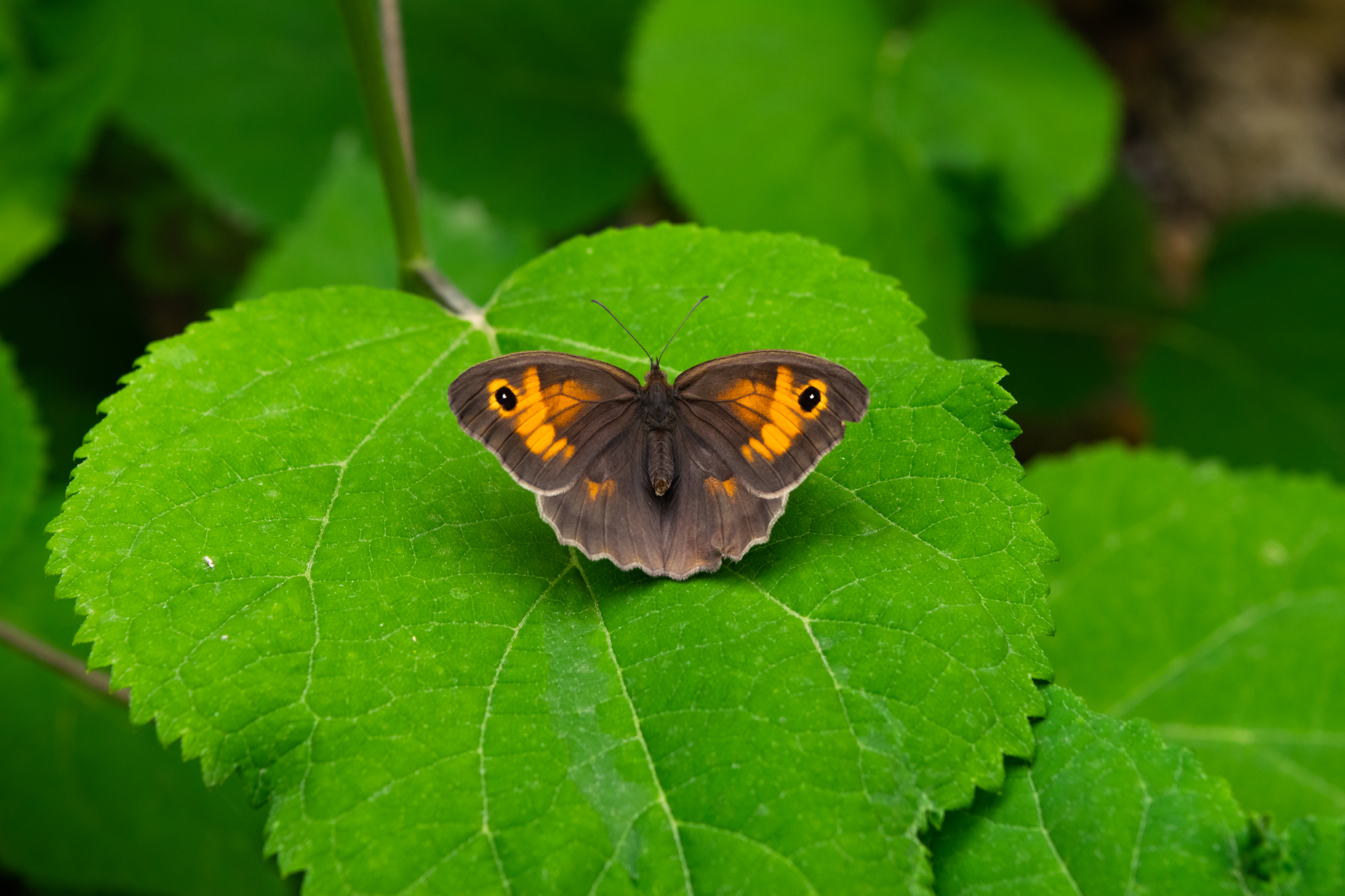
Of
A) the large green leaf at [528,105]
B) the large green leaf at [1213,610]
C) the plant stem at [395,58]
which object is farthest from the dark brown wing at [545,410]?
the large green leaf at [528,105]

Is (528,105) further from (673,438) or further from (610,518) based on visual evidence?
(610,518)

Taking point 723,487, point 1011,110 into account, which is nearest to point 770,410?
point 723,487

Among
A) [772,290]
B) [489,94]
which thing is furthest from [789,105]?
[489,94]

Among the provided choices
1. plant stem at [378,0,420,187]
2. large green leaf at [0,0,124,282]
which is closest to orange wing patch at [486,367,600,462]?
plant stem at [378,0,420,187]

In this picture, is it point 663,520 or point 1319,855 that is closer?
point 1319,855

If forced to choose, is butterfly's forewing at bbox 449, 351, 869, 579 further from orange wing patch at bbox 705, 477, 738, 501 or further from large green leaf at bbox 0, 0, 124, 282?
large green leaf at bbox 0, 0, 124, 282

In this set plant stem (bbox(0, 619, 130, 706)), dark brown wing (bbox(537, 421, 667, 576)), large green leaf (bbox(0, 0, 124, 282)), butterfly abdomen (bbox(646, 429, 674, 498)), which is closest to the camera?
dark brown wing (bbox(537, 421, 667, 576))
